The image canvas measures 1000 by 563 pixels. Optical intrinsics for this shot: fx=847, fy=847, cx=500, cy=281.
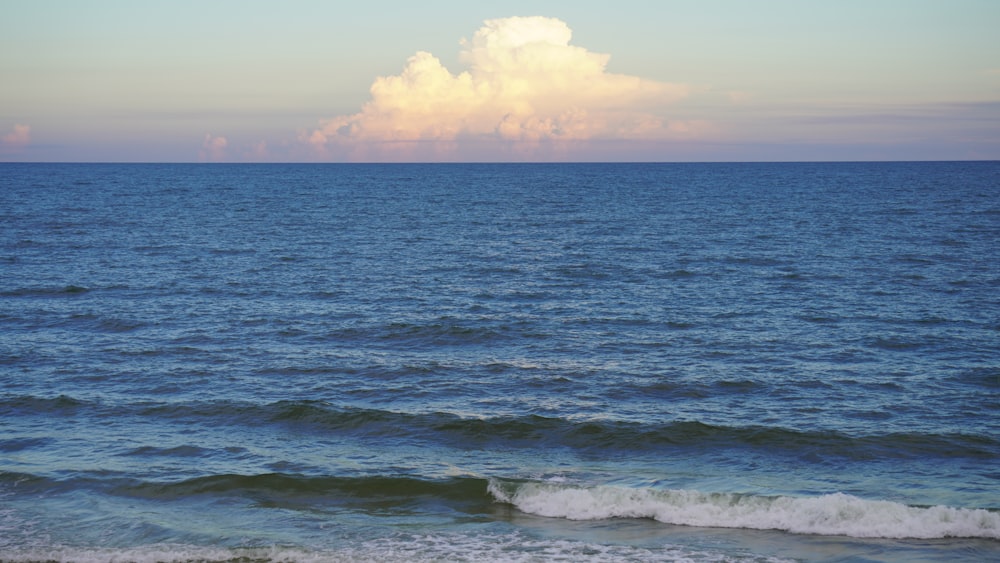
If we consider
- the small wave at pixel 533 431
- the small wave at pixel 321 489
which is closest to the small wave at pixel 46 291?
the small wave at pixel 533 431

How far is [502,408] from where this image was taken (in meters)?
20.8

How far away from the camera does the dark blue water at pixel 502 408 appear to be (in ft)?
47.3

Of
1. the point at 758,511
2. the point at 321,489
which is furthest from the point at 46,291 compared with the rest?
the point at 758,511

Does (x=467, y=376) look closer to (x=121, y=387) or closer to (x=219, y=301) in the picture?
(x=121, y=387)

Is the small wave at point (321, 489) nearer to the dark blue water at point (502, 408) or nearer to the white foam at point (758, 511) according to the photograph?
the dark blue water at point (502, 408)

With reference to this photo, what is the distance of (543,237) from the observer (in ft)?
189

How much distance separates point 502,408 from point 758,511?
7.49m

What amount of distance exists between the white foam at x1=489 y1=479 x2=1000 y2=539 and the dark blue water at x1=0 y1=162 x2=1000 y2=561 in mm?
50

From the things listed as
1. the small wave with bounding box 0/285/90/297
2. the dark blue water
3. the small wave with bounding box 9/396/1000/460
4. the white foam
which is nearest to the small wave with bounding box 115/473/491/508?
the dark blue water

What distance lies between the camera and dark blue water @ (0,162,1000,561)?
1442cm

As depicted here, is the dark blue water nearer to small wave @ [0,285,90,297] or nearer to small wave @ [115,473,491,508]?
small wave @ [115,473,491,508]

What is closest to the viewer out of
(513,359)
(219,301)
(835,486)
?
(835,486)

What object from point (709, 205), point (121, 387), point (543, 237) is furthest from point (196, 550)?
point (709, 205)

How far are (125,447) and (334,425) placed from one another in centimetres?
451
